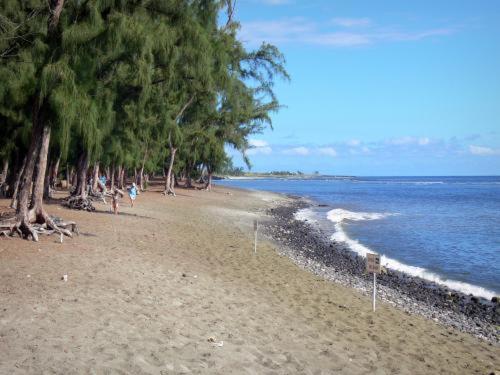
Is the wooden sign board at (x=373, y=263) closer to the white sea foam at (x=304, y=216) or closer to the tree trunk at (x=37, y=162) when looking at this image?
the tree trunk at (x=37, y=162)

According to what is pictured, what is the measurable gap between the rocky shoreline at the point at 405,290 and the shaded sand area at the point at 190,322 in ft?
3.69

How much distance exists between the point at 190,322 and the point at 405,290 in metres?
8.31

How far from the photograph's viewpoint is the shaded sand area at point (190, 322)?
19.3 ft

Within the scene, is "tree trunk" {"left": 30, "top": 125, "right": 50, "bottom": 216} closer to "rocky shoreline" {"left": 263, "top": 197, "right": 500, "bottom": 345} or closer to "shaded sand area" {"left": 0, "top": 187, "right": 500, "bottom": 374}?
"shaded sand area" {"left": 0, "top": 187, "right": 500, "bottom": 374}

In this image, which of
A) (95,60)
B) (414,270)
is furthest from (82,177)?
(414,270)

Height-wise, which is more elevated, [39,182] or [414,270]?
[39,182]

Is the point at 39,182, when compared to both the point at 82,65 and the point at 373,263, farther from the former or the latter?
the point at 373,263

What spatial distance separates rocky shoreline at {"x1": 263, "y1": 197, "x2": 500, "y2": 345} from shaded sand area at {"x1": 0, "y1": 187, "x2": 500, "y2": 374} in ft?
3.69

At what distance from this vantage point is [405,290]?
13.7 m

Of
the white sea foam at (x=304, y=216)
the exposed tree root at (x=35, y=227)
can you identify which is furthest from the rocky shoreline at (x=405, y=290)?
the white sea foam at (x=304, y=216)

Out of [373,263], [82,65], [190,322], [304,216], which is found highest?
[82,65]

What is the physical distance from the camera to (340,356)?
6844mm

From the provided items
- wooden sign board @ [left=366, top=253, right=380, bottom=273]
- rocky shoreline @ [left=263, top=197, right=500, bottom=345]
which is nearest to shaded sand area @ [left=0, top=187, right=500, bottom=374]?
wooden sign board @ [left=366, top=253, right=380, bottom=273]

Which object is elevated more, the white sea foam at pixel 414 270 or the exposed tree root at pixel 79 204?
the exposed tree root at pixel 79 204
